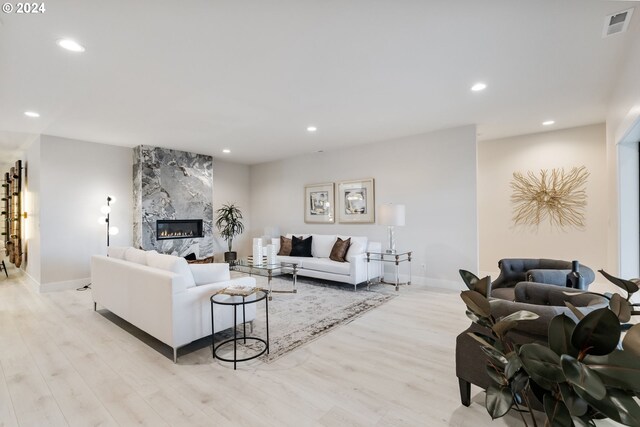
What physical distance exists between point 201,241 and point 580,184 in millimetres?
7615

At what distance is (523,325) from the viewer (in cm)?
168

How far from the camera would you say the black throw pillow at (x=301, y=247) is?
6.23 meters

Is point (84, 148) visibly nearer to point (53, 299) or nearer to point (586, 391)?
point (53, 299)

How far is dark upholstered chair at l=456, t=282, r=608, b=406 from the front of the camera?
1637 millimetres

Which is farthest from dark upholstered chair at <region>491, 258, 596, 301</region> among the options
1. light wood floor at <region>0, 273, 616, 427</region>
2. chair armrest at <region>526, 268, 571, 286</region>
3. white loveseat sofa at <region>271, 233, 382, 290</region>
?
white loveseat sofa at <region>271, 233, 382, 290</region>

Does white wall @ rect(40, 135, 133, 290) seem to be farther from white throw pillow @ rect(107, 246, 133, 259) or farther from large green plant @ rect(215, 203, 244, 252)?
white throw pillow @ rect(107, 246, 133, 259)

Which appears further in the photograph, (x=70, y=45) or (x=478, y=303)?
(x=70, y=45)

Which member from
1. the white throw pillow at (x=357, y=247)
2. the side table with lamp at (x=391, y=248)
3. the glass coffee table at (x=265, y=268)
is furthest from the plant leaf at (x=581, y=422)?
the white throw pillow at (x=357, y=247)

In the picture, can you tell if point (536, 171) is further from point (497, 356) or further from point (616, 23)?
point (497, 356)

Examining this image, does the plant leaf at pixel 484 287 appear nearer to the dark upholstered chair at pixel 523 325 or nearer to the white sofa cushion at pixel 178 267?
the dark upholstered chair at pixel 523 325

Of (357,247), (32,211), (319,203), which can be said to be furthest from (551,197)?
(32,211)

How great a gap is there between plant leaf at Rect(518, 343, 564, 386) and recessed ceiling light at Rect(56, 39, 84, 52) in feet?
11.6

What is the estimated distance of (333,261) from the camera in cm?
557

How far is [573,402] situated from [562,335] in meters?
0.15
